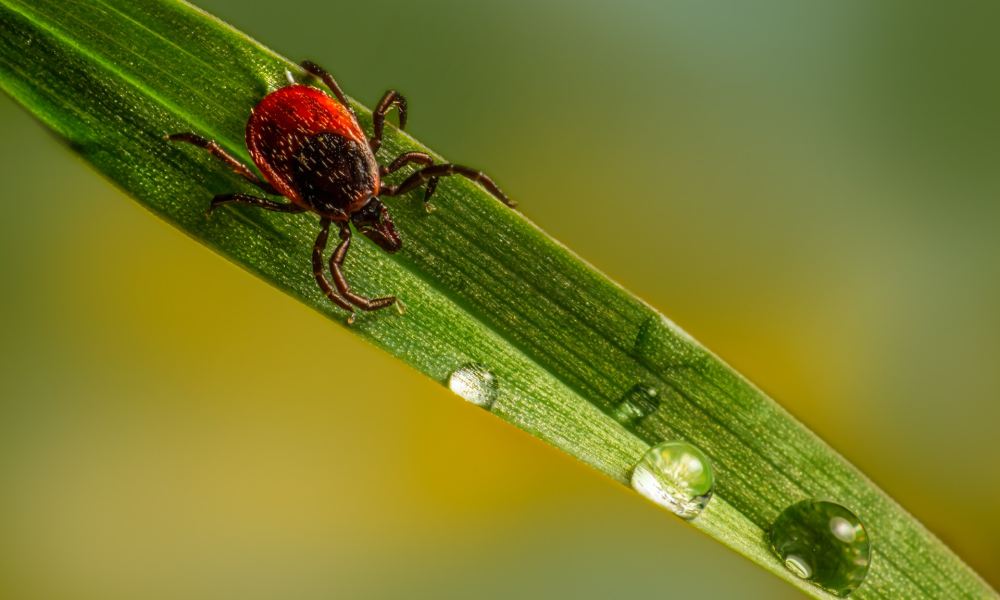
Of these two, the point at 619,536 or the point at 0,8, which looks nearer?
the point at 0,8

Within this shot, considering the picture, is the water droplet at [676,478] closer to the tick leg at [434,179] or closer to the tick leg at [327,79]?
the tick leg at [434,179]

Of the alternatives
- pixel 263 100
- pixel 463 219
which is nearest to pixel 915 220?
pixel 463 219

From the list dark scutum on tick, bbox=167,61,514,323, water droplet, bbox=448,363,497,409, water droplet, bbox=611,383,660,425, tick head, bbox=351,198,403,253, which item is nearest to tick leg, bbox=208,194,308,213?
dark scutum on tick, bbox=167,61,514,323

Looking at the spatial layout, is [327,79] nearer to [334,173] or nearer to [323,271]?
[334,173]

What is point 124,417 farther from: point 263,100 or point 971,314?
point 971,314

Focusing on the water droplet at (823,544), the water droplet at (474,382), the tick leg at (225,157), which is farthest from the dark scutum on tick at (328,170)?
the water droplet at (823,544)

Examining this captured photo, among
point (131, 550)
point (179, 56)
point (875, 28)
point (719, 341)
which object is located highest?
point (875, 28)

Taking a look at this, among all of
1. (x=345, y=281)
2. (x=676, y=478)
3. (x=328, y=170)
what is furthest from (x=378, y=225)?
(x=676, y=478)
